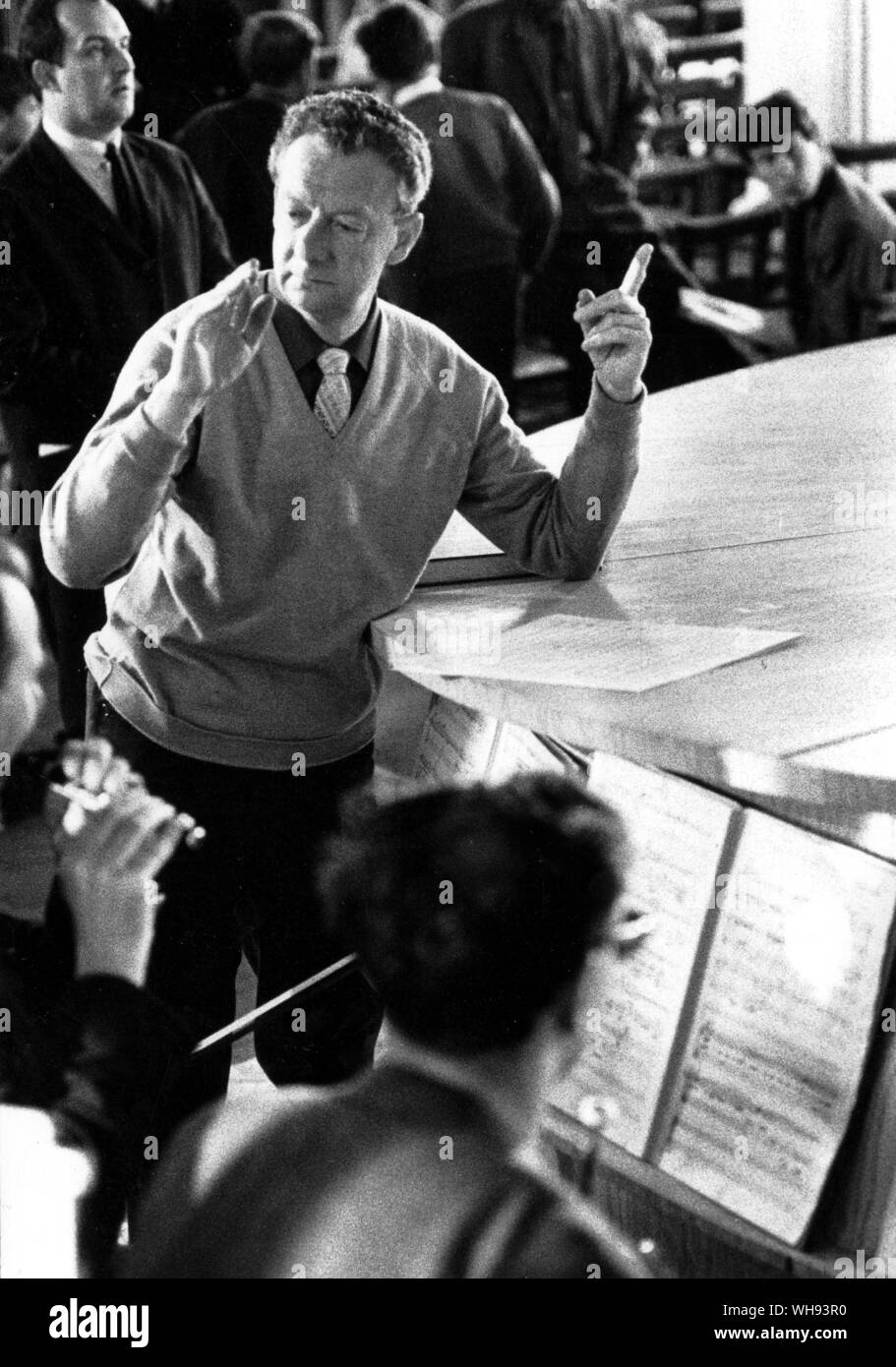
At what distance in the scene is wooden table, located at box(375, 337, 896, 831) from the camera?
163 centimetres

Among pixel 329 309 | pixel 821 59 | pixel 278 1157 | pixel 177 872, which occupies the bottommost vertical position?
pixel 821 59

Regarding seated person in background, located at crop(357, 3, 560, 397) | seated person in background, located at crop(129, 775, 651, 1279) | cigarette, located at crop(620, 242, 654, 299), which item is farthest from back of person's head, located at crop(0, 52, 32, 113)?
seated person in background, located at crop(129, 775, 651, 1279)

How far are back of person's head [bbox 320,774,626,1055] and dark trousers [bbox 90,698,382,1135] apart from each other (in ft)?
1.82

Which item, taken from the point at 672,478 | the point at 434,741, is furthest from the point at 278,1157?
the point at 672,478

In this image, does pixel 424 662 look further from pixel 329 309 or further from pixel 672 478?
pixel 672 478

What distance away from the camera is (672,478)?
8.53 ft

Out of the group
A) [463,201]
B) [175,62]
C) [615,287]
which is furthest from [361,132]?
[615,287]

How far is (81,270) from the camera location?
98.1 inches

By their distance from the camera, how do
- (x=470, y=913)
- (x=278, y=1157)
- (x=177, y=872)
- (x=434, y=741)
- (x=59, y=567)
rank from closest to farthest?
(x=278, y=1157) → (x=470, y=913) → (x=59, y=567) → (x=177, y=872) → (x=434, y=741)

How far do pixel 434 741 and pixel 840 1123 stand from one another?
0.75m

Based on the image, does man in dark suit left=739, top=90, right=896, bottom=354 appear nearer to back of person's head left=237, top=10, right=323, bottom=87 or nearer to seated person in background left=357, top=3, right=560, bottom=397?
seated person in background left=357, top=3, right=560, bottom=397

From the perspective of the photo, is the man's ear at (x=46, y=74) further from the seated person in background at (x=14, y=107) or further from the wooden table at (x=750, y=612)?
the wooden table at (x=750, y=612)

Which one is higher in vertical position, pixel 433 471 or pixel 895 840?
pixel 433 471

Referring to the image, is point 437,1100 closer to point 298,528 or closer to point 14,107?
point 298,528
